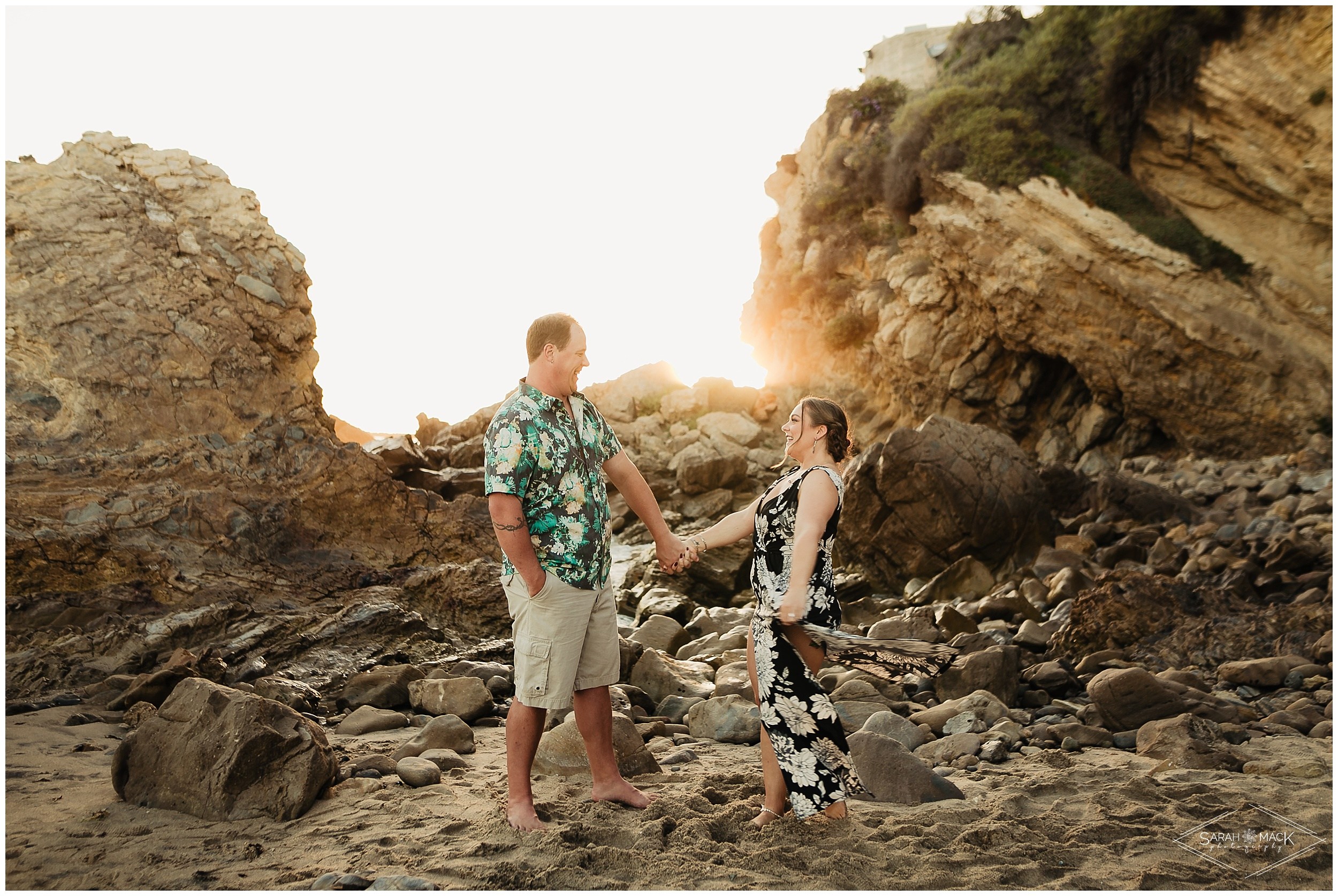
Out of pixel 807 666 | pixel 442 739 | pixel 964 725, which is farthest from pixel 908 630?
pixel 442 739

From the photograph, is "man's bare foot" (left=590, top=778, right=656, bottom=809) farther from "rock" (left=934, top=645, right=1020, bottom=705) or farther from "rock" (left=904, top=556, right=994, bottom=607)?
"rock" (left=904, top=556, right=994, bottom=607)

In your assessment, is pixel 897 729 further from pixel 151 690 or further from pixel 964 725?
pixel 151 690

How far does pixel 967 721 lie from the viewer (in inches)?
199

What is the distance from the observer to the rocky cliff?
6.45 m

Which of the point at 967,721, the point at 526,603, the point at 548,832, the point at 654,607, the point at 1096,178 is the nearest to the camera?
the point at 548,832

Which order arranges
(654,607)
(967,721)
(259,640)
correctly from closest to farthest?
(967,721) → (259,640) → (654,607)

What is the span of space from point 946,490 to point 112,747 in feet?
31.3

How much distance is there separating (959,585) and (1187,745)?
6.29 metres

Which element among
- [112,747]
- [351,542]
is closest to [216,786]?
[112,747]

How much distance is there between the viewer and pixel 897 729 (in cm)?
488

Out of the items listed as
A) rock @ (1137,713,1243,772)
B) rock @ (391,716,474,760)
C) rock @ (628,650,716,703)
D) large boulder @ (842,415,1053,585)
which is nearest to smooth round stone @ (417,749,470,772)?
rock @ (391,716,474,760)

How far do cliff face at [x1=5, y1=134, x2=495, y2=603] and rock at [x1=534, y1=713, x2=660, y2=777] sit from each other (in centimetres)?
368

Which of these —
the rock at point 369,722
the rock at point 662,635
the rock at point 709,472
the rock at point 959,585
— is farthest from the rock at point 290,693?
the rock at point 709,472

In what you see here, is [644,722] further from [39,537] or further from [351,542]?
[39,537]
